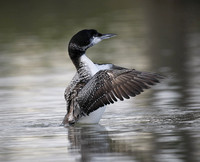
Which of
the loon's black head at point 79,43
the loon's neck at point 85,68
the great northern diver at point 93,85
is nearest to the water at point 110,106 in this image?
the great northern diver at point 93,85

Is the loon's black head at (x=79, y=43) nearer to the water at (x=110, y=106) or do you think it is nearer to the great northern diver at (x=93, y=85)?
the great northern diver at (x=93, y=85)

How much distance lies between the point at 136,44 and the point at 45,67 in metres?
3.41

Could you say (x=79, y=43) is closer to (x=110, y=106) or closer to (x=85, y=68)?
(x=85, y=68)

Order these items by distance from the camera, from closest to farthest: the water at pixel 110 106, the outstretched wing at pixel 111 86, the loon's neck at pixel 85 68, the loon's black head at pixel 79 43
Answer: the water at pixel 110 106 → the outstretched wing at pixel 111 86 → the loon's neck at pixel 85 68 → the loon's black head at pixel 79 43

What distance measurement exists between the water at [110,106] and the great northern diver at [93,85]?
17cm

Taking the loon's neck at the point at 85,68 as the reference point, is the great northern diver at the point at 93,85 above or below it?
below

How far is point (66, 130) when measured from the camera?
29.3 ft

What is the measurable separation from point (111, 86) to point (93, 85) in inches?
8.8

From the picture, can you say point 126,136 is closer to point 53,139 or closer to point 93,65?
point 53,139

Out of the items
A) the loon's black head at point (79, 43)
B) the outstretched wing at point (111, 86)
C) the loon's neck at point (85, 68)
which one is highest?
the loon's black head at point (79, 43)

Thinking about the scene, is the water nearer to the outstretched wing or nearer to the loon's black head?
the outstretched wing

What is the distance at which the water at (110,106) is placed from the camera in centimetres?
762

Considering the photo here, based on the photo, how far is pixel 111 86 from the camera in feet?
29.1

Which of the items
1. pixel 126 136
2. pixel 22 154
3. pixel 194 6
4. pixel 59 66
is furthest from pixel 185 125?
pixel 194 6
